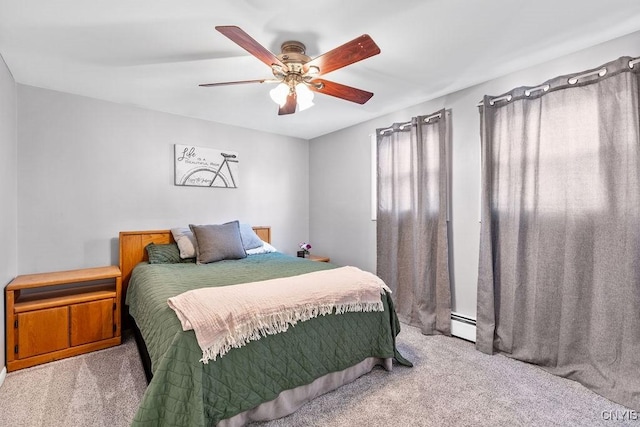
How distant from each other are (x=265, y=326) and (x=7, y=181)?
7.93ft

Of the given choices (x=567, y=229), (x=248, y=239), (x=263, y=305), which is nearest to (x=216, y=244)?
(x=248, y=239)

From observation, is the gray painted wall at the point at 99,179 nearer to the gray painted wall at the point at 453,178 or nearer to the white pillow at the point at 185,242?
the white pillow at the point at 185,242

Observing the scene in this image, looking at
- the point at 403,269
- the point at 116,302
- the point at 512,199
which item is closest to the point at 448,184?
the point at 512,199

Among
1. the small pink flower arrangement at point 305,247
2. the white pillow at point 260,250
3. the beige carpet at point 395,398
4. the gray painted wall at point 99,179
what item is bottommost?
the beige carpet at point 395,398

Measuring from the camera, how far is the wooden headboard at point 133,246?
3.01 meters

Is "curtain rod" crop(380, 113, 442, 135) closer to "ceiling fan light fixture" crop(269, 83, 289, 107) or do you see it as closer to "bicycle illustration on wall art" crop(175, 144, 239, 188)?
"ceiling fan light fixture" crop(269, 83, 289, 107)

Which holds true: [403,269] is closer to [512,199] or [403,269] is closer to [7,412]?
[512,199]

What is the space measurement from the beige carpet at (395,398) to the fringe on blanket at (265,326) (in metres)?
0.52

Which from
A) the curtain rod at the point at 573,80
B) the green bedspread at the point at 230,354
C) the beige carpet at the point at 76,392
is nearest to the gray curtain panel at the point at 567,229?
the curtain rod at the point at 573,80

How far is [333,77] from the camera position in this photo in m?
2.49

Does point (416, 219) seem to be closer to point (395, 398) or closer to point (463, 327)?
point (463, 327)

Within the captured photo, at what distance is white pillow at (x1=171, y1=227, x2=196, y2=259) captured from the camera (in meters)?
3.06

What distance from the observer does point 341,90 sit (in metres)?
2.17

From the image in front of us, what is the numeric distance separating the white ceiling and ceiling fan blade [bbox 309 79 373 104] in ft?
0.80
